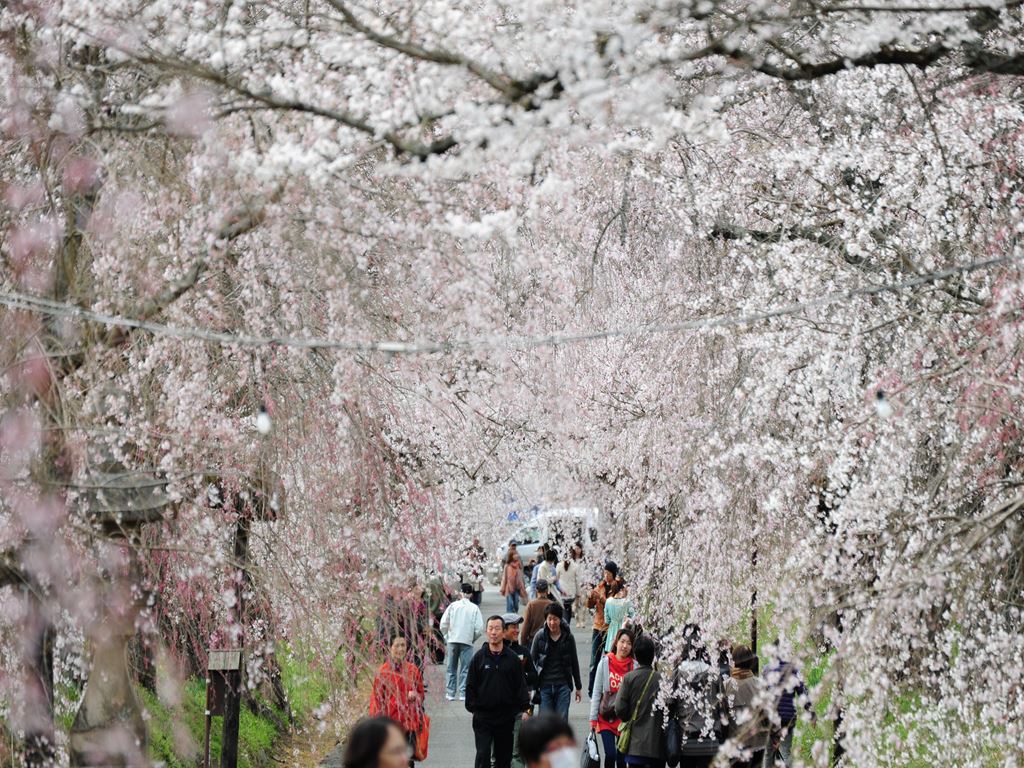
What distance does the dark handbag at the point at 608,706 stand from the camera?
11383 millimetres

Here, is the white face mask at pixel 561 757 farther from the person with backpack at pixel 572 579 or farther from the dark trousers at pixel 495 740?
the person with backpack at pixel 572 579

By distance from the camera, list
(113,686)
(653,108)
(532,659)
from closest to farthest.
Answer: (653,108)
(113,686)
(532,659)

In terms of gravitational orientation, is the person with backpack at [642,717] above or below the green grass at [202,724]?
above

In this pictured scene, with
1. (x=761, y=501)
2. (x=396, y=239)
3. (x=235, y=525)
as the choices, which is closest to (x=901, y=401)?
(x=396, y=239)

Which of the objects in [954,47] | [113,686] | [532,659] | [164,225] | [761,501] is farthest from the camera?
[532,659]

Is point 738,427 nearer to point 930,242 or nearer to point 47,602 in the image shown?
point 930,242

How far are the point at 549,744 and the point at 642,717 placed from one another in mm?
5254

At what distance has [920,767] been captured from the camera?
1105 centimetres

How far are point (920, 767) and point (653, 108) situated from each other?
→ 7273 mm

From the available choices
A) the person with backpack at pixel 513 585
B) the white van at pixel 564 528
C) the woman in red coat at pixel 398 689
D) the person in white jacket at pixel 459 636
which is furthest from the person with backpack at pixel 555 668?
the white van at pixel 564 528

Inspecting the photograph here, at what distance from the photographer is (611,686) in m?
11.5

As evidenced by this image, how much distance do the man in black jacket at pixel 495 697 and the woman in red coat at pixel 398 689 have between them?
3.20ft

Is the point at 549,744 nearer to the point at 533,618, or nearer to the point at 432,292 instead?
the point at 432,292

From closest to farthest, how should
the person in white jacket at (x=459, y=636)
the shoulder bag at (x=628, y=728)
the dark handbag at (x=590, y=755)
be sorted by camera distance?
the shoulder bag at (x=628, y=728), the dark handbag at (x=590, y=755), the person in white jacket at (x=459, y=636)
